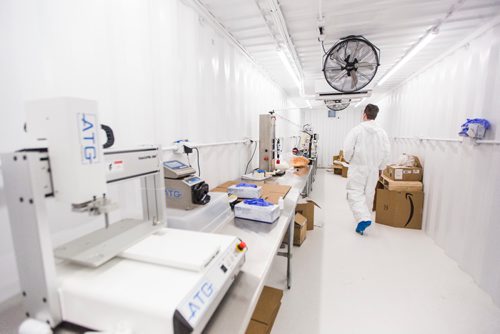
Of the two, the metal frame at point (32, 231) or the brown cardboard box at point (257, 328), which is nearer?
the metal frame at point (32, 231)

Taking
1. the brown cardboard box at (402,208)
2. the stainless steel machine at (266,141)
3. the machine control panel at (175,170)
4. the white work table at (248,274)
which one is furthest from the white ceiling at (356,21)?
the brown cardboard box at (402,208)

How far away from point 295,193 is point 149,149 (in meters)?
1.70

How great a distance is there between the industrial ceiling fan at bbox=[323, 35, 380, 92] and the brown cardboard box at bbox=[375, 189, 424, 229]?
5.93ft

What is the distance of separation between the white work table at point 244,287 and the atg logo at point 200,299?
143 mm

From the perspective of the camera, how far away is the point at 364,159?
3.15 metres

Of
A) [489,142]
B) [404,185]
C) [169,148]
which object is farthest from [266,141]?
[489,142]

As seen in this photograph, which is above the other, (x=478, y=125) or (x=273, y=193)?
(x=478, y=125)

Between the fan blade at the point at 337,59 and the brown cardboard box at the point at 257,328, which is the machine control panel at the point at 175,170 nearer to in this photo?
the brown cardboard box at the point at 257,328

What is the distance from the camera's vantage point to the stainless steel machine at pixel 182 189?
4.57ft

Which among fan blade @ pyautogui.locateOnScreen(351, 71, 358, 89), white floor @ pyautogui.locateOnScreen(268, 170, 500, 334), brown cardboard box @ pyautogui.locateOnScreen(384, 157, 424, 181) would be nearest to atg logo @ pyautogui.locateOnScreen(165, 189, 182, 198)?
white floor @ pyautogui.locateOnScreen(268, 170, 500, 334)

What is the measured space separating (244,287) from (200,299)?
0.31m

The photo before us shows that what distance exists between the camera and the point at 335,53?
8.39ft

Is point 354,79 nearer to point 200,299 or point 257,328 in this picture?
point 257,328

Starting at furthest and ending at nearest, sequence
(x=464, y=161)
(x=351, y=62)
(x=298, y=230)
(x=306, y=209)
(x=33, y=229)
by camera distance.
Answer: (x=306, y=209) → (x=298, y=230) → (x=351, y=62) → (x=464, y=161) → (x=33, y=229)
